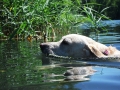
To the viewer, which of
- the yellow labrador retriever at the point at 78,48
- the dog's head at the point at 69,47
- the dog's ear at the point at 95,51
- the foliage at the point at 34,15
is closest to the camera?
the dog's ear at the point at 95,51

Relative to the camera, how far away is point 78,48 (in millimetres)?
6312

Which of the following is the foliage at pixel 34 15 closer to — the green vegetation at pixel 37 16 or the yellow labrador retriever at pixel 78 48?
the green vegetation at pixel 37 16

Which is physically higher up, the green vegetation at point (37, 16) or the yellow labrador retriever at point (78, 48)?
the green vegetation at point (37, 16)

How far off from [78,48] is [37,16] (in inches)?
102

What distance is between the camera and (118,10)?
6178 cm

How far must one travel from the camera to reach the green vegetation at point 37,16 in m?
8.34

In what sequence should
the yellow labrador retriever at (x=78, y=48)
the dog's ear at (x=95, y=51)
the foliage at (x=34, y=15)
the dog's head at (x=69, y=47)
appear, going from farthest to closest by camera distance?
the foliage at (x=34, y=15) < the dog's head at (x=69, y=47) < the yellow labrador retriever at (x=78, y=48) < the dog's ear at (x=95, y=51)

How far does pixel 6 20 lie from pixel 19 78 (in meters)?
5.23

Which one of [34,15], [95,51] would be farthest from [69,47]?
[34,15]

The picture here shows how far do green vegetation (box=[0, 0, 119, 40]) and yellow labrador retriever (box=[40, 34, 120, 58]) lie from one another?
75.3 inches

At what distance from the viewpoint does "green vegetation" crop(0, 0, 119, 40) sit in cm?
834

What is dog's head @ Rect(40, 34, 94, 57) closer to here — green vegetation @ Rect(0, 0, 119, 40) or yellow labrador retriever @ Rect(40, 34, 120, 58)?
yellow labrador retriever @ Rect(40, 34, 120, 58)

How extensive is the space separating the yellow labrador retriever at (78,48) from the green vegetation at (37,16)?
1912 mm

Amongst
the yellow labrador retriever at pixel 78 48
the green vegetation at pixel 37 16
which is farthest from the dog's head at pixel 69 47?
the green vegetation at pixel 37 16
